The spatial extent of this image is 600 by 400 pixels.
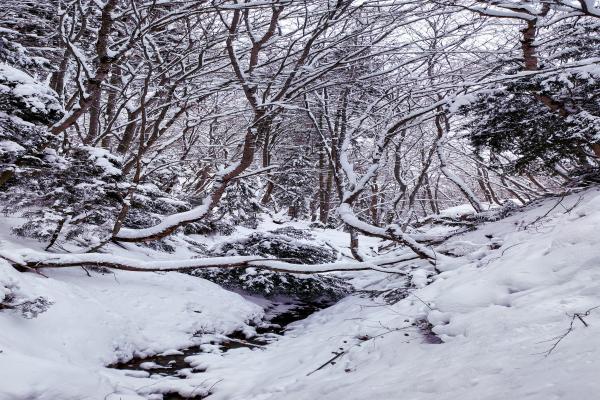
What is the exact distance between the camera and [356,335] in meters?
3.94

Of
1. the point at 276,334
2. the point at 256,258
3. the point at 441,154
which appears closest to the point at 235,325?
the point at 276,334

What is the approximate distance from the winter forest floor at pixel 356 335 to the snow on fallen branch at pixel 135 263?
26 centimetres

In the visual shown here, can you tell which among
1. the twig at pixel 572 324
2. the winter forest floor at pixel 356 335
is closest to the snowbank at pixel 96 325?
the winter forest floor at pixel 356 335

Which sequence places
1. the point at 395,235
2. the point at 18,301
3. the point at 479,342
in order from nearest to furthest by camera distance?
the point at 479,342 < the point at 18,301 < the point at 395,235

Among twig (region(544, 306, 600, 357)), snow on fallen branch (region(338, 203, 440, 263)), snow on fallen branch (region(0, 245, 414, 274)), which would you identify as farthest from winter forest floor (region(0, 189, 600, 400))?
snow on fallen branch (region(338, 203, 440, 263))

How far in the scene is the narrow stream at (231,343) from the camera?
398cm

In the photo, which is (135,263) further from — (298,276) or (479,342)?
(479,342)

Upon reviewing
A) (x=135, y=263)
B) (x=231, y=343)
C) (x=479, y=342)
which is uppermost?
(x=135, y=263)

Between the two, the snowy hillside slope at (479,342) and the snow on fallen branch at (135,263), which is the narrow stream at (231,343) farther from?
the snow on fallen branch at (135,263)

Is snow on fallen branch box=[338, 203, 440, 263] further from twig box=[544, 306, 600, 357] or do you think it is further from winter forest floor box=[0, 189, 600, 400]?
twig box=[544, 306, 600, 357]

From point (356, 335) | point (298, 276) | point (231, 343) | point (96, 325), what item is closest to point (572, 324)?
point (356, 335)

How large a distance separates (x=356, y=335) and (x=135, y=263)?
309cm

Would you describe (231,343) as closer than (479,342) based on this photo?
No

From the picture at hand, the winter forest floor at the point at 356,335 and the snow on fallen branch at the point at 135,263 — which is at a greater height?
the snow on fallen branch at the point at 135,263
